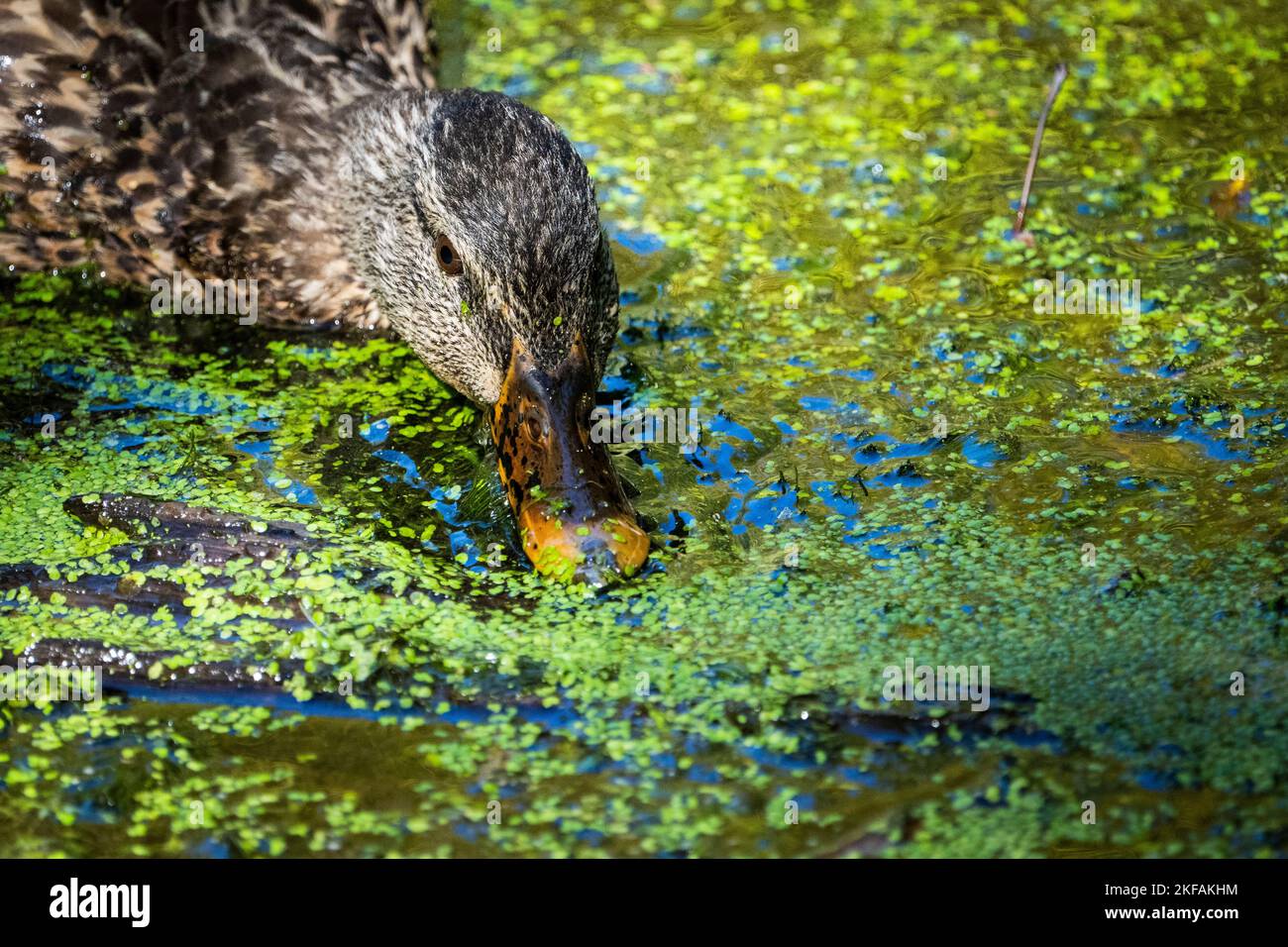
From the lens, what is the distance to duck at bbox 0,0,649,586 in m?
6.18

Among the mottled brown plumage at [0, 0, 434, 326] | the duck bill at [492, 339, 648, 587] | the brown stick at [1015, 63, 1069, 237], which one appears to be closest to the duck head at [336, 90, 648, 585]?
the duck bill at [492, 339, 648, 587]

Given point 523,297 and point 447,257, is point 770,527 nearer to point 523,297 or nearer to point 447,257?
point 523,297

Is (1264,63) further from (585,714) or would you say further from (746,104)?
(585,714)

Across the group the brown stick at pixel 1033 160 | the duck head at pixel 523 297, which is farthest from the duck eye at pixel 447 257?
the brown stick at pixel 1033 160

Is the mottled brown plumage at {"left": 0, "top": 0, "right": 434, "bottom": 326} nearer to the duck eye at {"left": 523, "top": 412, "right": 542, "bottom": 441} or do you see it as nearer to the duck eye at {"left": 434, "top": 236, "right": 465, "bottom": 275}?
the duck eye at {"left": 434, "top": 236, "right": 465, "bottom": 275}

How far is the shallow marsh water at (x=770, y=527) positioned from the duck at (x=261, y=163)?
10.8 inches

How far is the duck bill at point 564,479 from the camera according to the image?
536cm

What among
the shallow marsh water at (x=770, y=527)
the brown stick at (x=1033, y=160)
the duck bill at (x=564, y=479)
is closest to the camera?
the shallow marsh water at (x=770, y=527)

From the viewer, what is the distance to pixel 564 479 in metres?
5.43

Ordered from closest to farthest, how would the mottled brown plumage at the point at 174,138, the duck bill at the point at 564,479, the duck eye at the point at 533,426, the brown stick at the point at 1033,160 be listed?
the duck bill at the point at 564,479 → the duck eye at the point at 533,426 → the mottled brown plumage at the point at 174,138 → the brown stick at the point at 1033,160

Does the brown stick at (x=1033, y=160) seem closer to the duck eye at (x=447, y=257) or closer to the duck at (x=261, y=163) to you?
the duck at (x=261, y=163)

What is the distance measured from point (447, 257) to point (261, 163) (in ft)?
3.55
